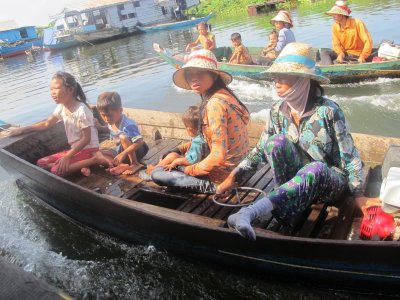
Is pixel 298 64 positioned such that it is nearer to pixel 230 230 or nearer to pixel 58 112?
pixel 230 230

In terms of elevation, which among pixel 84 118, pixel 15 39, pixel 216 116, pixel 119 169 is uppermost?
pixel 15 39

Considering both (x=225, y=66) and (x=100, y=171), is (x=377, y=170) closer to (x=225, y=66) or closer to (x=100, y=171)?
(x=100, y=171)

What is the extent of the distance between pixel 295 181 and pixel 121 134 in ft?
7.38

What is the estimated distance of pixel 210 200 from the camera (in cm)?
356

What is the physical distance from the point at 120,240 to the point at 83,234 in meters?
0.65

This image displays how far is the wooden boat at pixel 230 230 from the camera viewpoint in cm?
246

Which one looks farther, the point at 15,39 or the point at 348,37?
the point at 15,39

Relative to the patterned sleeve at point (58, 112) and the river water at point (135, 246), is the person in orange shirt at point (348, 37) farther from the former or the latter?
the patterned sleeve at point (58, 112)

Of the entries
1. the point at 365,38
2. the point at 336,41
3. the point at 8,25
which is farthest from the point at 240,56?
the point at 8,25

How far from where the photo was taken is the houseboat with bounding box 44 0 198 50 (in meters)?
27.3

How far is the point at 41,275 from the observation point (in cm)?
385

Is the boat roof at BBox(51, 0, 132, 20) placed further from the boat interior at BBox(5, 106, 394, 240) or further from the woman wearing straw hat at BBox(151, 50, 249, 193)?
the woman wearing straw hat at BBox(151, 50, 249, 193)

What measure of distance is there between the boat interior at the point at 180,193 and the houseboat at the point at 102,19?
929 inches

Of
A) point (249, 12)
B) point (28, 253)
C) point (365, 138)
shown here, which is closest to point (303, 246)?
point (365, 138)
